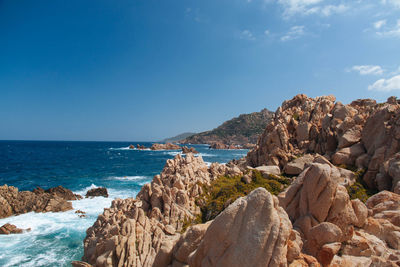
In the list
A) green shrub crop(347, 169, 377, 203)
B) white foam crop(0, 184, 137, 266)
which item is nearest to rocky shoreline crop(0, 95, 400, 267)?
green shrub crop(347, 169, 377, 203)

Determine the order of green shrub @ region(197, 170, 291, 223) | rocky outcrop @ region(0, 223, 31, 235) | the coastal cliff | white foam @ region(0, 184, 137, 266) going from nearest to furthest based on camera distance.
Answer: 1. the coastal cliff
2. white foam @ region(0, 184, 137, 266)
3. green shrub @ region(197, 170, 291, 223)
4. rocky outcrop @ region(0, 223, 31, 235)

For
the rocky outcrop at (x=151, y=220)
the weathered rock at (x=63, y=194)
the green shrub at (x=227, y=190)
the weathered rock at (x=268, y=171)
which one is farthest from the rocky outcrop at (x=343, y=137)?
the weathered rock at (x=63, y=194)

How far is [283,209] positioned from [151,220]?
13566 mm

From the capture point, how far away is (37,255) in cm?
2359

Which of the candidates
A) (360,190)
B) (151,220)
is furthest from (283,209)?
(360,190)

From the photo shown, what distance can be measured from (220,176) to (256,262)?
1092 inches

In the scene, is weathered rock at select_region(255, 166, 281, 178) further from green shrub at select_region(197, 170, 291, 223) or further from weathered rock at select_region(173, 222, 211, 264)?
weathered rock at select_region(173, 222, 211, 264)

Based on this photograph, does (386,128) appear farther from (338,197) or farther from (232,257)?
(232,257)

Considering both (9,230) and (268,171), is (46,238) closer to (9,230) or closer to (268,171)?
(9,230)

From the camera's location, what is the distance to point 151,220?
65.5ft

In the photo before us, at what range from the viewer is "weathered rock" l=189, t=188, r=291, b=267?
7305 millimetres

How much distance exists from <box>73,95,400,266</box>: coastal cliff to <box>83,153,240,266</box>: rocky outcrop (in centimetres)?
8

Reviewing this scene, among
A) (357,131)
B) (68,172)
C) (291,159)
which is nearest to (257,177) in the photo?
(291,159)

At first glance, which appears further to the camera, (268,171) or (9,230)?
(268,171)
